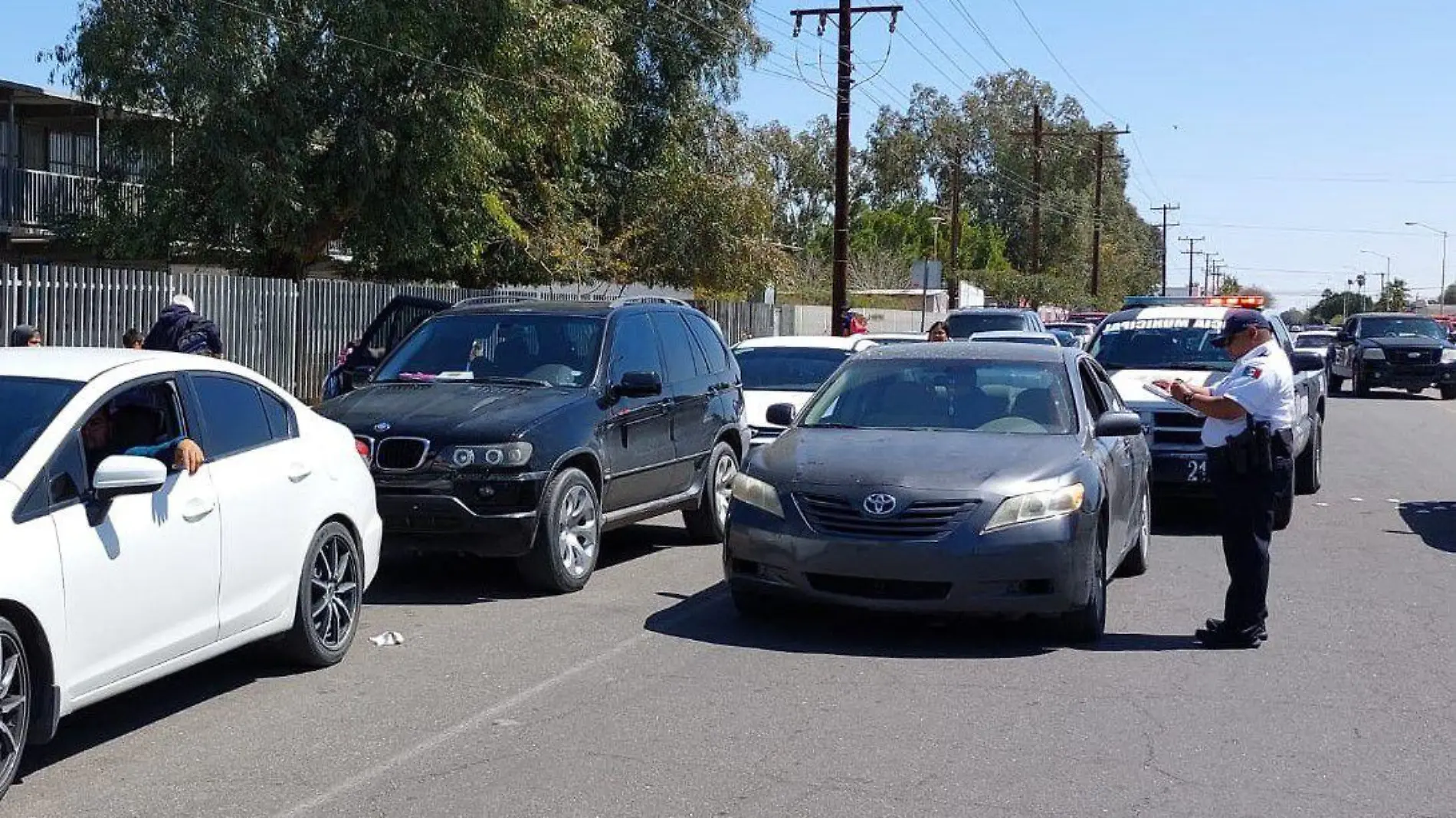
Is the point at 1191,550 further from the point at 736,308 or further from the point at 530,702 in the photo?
the point at 736,308

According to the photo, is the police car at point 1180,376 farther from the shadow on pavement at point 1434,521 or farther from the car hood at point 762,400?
the car hood at point 762,400

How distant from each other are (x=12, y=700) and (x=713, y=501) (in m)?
→ 7.04

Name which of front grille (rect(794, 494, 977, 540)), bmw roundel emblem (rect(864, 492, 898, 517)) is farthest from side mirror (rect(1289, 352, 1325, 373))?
bmw roundel emblem (rect(864, 492, 898, 517))

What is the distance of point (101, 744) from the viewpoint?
6461mm

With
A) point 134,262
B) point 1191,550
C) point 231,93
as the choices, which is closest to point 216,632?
point 1191,550

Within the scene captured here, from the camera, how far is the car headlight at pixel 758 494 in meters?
8.41

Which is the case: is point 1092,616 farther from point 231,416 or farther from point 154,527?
point 154,527

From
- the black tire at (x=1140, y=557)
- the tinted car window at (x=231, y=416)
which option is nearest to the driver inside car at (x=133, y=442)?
the tinted car window at (x=231, y=416)

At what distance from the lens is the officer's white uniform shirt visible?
331 inches

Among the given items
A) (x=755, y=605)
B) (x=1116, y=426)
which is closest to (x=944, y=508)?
(x=755, y=605)

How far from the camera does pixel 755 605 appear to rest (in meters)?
8.85

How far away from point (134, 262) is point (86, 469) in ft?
85.7

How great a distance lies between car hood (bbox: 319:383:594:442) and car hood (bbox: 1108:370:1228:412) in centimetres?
528

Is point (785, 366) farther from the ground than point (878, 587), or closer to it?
farther from the ground
